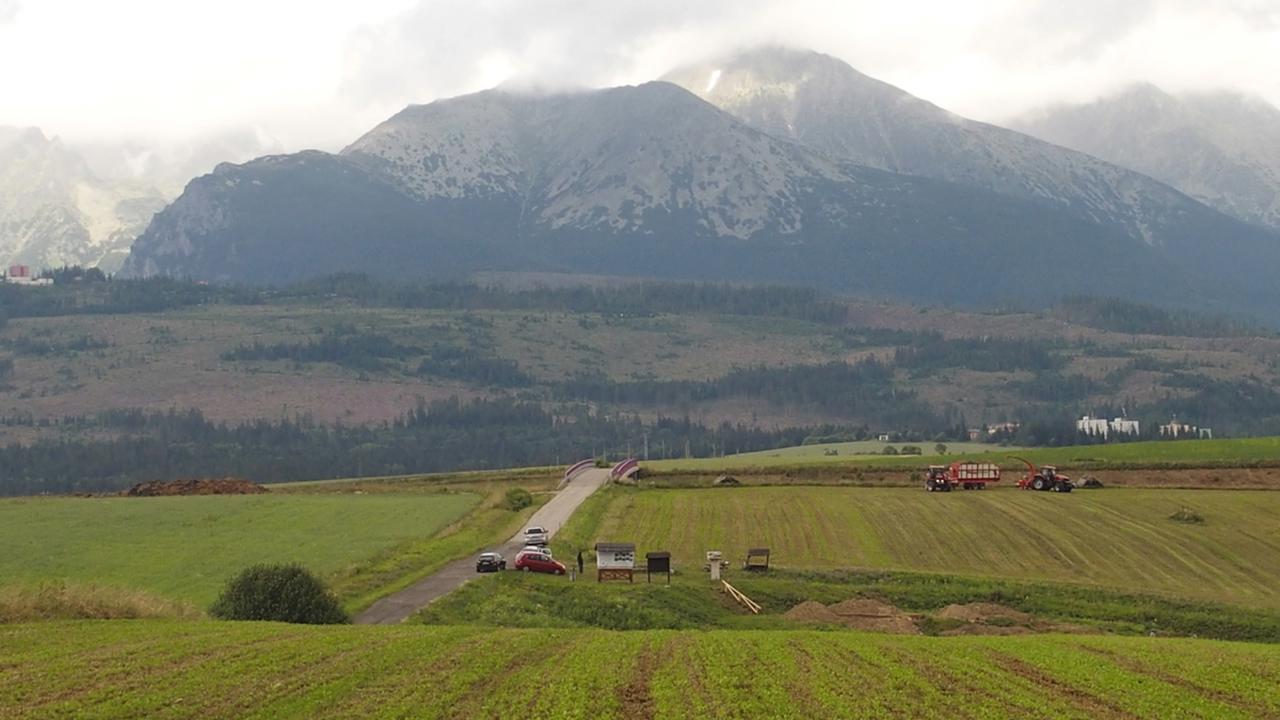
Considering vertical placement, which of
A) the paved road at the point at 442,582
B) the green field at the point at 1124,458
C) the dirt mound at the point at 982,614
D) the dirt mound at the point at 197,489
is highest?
the dirt mound at the point at 197,489

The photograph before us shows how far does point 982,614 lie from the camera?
58750mm

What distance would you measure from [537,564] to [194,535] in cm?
2208

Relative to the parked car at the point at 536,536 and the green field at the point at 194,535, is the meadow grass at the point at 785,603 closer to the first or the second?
the parked car at the point at 536,536

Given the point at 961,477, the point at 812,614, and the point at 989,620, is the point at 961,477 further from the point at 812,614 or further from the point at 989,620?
the point at 812,614

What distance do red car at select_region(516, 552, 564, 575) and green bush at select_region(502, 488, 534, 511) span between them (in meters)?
37.9

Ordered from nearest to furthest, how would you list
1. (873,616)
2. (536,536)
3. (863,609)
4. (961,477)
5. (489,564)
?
(873,616)
(863,609)
(489,564)
(536,536)
(961,477)

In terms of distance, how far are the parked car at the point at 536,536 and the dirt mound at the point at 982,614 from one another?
25268 mm

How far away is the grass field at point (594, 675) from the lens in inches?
1223

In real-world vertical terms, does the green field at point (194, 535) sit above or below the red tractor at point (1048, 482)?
above

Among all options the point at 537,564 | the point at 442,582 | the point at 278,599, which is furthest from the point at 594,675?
the point at 537,564

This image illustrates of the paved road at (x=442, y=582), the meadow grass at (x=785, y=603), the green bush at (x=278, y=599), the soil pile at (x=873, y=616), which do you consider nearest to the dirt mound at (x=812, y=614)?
the soil pile at (x=873, y=616)

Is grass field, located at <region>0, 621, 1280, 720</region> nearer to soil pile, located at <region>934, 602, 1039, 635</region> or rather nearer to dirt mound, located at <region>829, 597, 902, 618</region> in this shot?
soil pile, located at <region>934, 602, 1039, 635</region>

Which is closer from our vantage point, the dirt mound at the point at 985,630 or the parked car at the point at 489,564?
the dirt mound at the point at 985,630

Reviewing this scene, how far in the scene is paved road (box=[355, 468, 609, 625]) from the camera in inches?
2130
